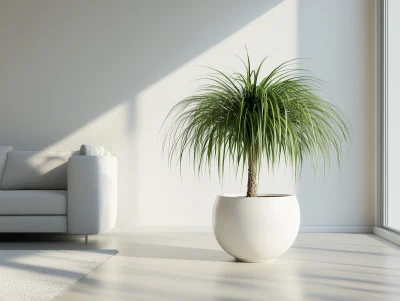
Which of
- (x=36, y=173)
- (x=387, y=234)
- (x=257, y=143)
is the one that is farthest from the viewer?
(x=36, y=173)

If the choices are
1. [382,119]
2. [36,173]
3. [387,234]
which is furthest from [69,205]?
[382,119]

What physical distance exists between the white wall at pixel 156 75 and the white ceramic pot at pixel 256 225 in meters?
1.74

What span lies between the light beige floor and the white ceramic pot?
0.30 feet

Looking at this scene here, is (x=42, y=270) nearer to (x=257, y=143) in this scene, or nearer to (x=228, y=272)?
(x=228, y=272)

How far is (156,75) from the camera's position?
5.30m

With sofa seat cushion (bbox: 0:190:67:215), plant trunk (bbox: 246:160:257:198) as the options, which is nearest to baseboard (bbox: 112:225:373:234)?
sofa seat cushion (bbox: 0:190:67:215)

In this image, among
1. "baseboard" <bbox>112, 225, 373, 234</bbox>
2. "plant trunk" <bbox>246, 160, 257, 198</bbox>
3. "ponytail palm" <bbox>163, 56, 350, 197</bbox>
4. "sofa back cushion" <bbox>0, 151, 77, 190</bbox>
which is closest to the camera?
"ponytail palm" <bbox>163, 56, 350, 197</bbox>

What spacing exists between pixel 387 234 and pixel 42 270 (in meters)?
2.77

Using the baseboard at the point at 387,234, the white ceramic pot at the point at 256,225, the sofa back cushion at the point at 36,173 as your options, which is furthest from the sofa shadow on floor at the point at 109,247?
the baseboard at the point at 387,234

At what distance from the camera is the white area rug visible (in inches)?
106

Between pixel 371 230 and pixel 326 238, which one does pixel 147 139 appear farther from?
pixel 371 230

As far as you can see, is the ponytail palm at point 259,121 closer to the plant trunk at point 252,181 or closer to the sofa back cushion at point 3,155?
the plant trunk at point 252,181

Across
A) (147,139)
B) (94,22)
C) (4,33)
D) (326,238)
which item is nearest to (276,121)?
(326,238)

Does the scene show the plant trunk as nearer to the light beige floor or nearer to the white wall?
the light beige floor
